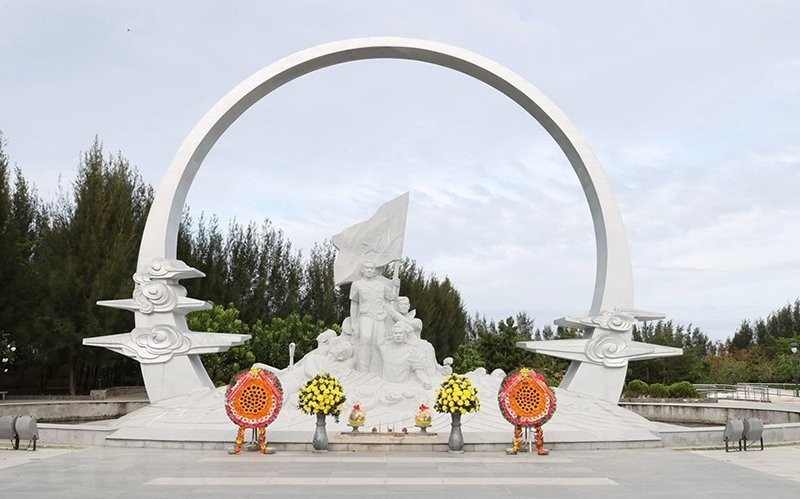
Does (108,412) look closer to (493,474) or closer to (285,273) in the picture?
(493,474)

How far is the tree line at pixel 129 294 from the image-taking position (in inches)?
797

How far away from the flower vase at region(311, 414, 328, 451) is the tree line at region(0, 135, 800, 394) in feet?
35.2

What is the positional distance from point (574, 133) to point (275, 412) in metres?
7.69

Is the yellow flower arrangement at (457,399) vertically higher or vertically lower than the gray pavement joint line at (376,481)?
higher

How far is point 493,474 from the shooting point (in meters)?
8.01

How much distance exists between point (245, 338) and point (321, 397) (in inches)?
153

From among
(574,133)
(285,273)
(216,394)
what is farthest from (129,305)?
(285,273)

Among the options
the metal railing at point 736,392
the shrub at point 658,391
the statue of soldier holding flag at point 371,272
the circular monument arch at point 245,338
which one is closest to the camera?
the circular monument arch at point 245,338

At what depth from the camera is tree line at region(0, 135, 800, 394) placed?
20.2 meters

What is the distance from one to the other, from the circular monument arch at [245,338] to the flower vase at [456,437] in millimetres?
3749

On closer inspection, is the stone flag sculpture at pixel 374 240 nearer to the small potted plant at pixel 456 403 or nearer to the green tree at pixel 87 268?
the small potted plant at pixel 456 403

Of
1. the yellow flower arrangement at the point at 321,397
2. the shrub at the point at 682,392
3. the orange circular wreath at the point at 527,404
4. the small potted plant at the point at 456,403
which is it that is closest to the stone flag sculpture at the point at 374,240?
the yellow flower arrangement at the point at 321,397

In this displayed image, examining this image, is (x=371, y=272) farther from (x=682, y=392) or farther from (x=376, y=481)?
(x=682, y=392)

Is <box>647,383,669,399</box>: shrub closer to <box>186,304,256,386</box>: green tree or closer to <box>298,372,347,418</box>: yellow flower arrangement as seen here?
<box>186,304,256,386</box>: green tree
